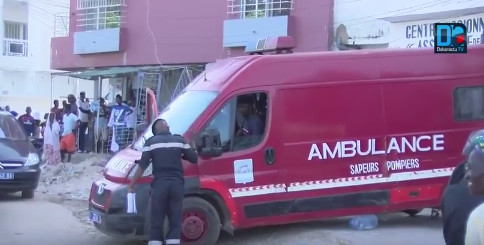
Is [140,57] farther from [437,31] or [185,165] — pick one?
[185,165]

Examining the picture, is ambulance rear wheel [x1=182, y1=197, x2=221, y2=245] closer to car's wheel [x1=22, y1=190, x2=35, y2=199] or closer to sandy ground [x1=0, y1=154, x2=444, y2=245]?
sandy ground [x1=0, y1=154, x2=444, y2=245]

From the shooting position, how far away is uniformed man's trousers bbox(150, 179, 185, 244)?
845 centimetres

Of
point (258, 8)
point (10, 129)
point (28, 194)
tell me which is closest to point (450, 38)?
Answer: point (258, 8)

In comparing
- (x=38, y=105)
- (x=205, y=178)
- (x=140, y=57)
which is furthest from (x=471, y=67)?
(x=38, y=105)

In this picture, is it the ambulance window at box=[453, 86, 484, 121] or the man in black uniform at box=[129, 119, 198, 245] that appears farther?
the ambulance window at box=[453, 86, 484, 121]

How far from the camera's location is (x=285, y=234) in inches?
394

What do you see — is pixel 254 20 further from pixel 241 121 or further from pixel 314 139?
pixel 241 121

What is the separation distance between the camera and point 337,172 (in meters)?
9.81

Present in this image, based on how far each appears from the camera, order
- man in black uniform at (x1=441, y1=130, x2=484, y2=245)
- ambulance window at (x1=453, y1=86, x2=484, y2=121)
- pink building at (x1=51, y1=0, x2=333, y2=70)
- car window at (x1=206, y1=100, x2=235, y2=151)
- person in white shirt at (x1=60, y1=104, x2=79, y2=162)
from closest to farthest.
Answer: man in black uniform at (x1=441, y1=130, x2=484, y2=245) < car window at (x1=206, y1=100, x2=235, y2=151) < ambulance window at (x1=453, y1=86, x2=484, y2=121) < pink building at (x1=51, y1=0, x2=333, y2=70) < person in white shirt at (x1=60, y1=104, x2=79, y2=162)

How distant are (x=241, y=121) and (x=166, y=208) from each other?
1627 mm

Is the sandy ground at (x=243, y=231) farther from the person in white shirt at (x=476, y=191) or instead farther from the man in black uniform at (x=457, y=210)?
the person in white shirt at (x=476, y=191)

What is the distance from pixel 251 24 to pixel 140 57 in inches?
172

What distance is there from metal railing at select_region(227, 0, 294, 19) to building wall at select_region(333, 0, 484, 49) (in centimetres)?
169

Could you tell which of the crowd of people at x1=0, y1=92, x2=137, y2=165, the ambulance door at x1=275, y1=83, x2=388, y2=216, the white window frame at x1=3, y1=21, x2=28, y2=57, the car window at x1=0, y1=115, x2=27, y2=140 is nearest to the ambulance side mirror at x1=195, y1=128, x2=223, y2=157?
the ambulance door at x1=275, y1=83, x2=388, y2=216
